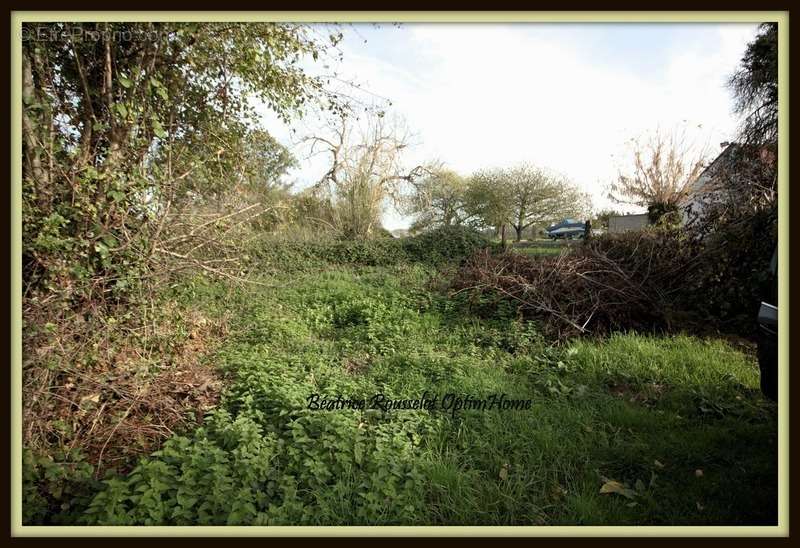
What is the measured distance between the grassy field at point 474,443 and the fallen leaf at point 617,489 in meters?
0.01

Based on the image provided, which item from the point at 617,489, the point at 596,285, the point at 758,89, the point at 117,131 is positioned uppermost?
the point at 758,89

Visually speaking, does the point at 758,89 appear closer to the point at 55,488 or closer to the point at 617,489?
the point at 617,489

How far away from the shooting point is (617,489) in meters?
2.60

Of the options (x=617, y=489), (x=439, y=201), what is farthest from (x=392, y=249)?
(x=617, y=489)

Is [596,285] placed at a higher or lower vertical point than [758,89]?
lower

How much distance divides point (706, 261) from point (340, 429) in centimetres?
659

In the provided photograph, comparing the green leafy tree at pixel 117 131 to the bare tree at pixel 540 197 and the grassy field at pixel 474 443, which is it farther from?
the bare tree at pixel 540 197

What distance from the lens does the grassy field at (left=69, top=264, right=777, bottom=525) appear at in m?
2.42

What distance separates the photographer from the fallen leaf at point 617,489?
2.55m

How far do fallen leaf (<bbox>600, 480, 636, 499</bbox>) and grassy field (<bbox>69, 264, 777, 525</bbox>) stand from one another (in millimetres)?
12

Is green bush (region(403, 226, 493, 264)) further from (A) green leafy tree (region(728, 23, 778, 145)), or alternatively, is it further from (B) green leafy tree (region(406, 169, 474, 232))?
(A) green leafy tree (region(728, 23, 778, 145))

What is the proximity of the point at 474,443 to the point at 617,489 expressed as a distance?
1.05m

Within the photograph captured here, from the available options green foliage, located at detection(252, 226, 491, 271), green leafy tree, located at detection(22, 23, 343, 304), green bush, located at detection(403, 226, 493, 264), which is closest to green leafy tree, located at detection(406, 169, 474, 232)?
green bush, located at detection(403, 226, 493, 264)

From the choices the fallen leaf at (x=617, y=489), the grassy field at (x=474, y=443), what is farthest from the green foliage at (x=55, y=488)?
A: the fallen leaf at (x=617, y=489)
